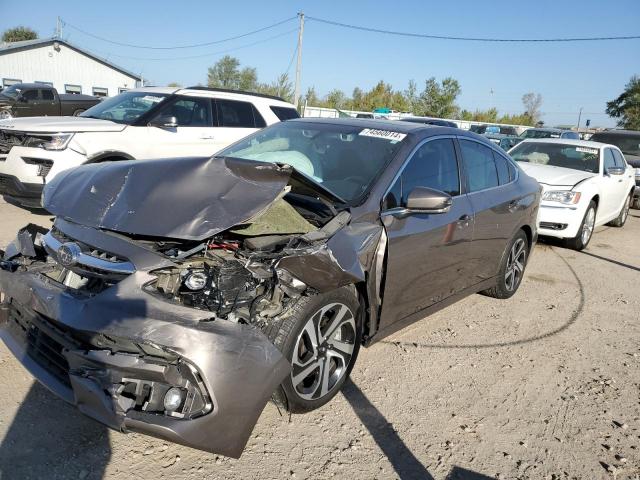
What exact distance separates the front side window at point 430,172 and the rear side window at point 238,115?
201 inches

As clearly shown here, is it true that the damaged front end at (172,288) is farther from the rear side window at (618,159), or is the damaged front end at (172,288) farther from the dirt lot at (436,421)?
the rear side window at (618,159)

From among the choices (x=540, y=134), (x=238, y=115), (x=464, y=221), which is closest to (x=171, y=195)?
(x=464, y=221)

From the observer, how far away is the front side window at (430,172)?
144 inches

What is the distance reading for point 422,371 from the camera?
381 centimetres

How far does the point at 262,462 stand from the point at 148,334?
3.06 feet

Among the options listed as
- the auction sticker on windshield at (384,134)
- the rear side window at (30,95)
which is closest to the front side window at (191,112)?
the auction sticker on windshield at (384,134)

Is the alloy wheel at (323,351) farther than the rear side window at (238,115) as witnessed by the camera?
No

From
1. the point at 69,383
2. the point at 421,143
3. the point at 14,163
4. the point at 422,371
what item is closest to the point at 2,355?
the point at 69,383

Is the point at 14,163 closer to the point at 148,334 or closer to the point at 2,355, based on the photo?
the point at 2,355

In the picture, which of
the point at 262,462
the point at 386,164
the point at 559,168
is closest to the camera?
the point at 262,462

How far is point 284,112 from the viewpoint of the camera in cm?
939

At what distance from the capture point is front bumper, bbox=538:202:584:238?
777cm

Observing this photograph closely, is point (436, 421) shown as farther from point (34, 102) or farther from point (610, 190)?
point (34, 102)

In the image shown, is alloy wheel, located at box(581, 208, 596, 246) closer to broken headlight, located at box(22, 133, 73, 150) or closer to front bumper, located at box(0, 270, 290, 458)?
front bumper, located at box(0, 270, 290, 458)
